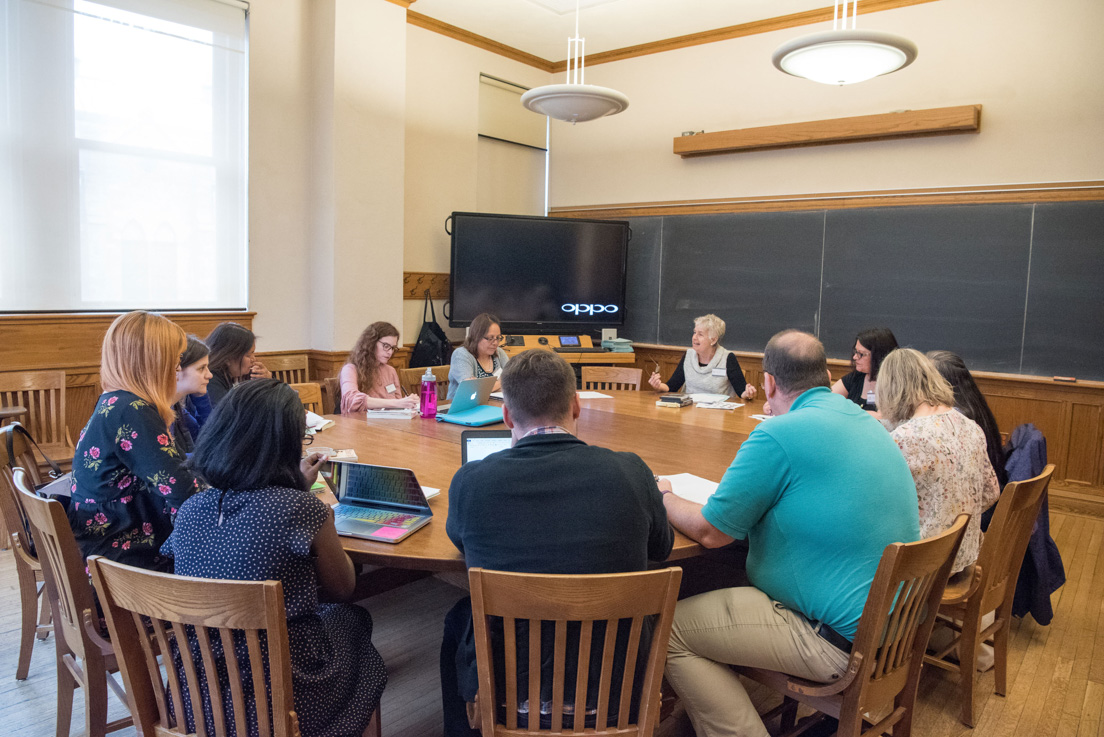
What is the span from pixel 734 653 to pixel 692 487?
1.87 ft

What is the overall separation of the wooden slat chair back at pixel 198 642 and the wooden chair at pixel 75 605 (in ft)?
0.92

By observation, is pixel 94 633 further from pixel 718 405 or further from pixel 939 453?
pixel 718 405

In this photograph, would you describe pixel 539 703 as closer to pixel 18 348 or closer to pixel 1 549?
pixel 1 549

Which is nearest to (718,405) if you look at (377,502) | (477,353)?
(477,353)

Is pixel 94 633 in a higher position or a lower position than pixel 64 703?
higher

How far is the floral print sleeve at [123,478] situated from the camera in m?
1.96

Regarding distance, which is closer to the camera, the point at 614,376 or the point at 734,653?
the point at 734,653

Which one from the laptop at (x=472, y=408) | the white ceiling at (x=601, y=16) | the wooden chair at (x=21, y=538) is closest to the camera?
the wooden chair at (x=21, y=538)

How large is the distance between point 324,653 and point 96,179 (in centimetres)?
380

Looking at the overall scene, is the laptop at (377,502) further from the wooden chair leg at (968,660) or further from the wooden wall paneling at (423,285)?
the wooden wall paneling at (423,285)

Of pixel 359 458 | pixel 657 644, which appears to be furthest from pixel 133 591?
pixel 359 458

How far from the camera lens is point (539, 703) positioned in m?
1.45

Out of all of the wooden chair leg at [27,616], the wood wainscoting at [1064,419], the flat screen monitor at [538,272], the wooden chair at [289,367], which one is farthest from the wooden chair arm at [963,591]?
the flat screen monitor at [538,272]

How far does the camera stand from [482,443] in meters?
2.38
